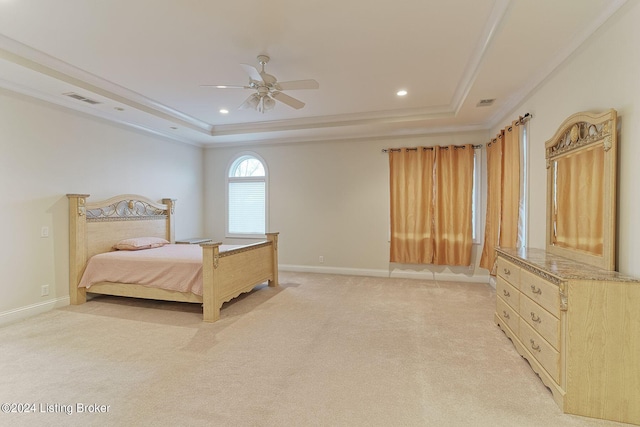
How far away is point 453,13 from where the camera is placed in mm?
2354

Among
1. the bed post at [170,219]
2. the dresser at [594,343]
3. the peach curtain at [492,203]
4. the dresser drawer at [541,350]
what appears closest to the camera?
the dresser at [594,343]

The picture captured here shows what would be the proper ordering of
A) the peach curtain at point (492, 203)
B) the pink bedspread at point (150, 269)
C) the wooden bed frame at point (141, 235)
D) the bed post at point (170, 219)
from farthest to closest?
the bed post at point (170, 219), the peach curtain at point (492, 203), the pink bedspread at point (150, 269), the wooden bed frame at point (141, 235)

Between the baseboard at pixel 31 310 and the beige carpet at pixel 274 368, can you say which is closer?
the beige carpet at pixel 274 368

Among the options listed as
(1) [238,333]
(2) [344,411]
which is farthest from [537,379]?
(1) [238,333]

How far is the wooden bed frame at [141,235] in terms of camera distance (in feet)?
11.3

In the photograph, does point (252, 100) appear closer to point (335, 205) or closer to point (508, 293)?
point (335, 205)

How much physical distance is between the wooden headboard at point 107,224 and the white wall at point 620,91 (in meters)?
5.46

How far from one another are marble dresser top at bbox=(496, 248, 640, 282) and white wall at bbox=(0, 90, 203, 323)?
5.24 metres

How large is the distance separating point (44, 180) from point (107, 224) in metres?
0.94

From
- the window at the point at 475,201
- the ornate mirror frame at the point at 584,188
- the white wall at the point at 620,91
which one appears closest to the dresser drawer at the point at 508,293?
the ornate mirror frame at the point at 584,188

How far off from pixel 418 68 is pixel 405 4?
3.67ft

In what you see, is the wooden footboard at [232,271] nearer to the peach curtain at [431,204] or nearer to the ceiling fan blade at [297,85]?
the ceiling fan blade at [297,85]

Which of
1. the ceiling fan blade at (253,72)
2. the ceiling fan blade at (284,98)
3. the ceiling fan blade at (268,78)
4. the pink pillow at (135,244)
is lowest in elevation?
the pink pillow at (135,244)

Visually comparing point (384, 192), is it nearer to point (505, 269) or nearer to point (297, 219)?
point (297, 219)
